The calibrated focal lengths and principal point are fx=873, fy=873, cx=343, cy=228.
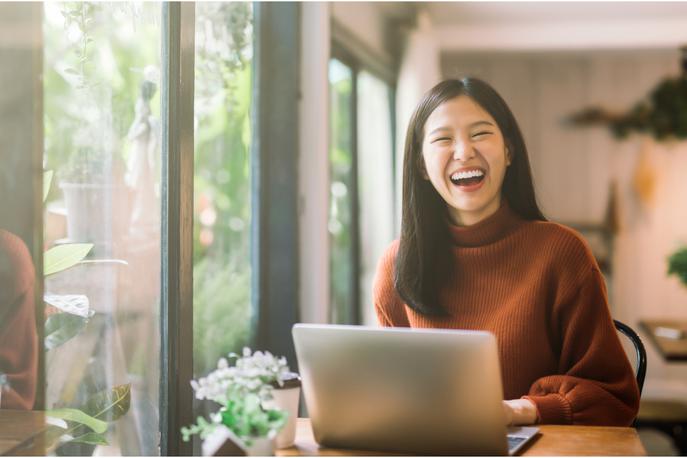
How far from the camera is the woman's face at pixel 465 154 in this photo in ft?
5.59

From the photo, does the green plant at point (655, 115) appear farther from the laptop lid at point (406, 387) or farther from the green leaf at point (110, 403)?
the laptop lid at point (406, 387)

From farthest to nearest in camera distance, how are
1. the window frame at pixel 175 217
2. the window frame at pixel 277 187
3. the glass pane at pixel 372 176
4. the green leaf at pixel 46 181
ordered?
the glass pane at pixel 372 176
the window frame at pixel 277 187
the window frame at pixel 175 217
the green leaf at pixel 46 181

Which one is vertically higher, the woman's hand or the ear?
the ear

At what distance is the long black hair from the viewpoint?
1733 millimetres

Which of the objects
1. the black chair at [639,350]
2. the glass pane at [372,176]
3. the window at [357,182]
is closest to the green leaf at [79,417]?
the black chair at [639,350]

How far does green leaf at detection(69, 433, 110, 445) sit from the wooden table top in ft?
8.86

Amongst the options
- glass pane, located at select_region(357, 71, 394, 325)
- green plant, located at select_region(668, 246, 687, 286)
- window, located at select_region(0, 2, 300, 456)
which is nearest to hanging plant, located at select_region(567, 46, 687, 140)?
glass pane, located at select_region(357, 71, 394, 325)

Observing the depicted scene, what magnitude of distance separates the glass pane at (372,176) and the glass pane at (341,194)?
180mm

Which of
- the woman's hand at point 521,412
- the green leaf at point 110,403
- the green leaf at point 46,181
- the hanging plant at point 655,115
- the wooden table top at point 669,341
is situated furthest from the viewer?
the hanging plant at point 655,115

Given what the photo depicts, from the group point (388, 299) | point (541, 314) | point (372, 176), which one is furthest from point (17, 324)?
point (372, 176)

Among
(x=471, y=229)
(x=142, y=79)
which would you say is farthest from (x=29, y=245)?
(x=471, y=229)

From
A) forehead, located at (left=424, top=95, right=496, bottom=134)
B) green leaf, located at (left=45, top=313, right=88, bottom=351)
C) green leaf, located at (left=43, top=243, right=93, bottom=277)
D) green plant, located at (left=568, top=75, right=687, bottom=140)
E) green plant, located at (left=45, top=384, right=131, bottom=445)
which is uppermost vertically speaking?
green plant, located at (left=568, top=75, right=687, bottom=140)

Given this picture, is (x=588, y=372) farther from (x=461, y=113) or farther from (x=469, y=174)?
(x=461, y=113)

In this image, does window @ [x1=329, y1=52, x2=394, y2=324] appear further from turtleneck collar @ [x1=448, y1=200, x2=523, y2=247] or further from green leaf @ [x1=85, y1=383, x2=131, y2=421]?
turtleneck collar @ [x1=448, y1=200, x2=523, y2=247]
